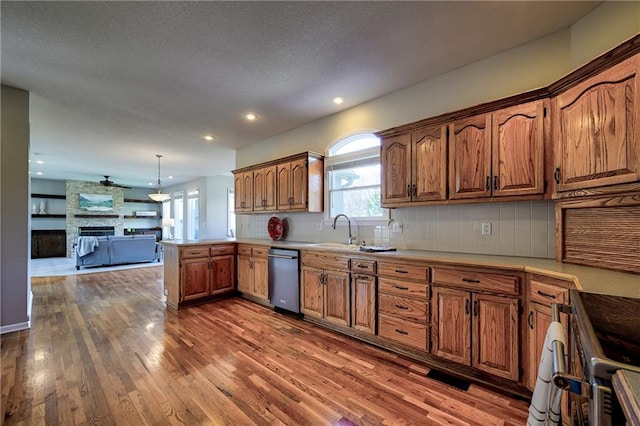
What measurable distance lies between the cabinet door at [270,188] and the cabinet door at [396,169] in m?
2.09

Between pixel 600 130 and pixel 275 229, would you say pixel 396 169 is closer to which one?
pixel 600 130

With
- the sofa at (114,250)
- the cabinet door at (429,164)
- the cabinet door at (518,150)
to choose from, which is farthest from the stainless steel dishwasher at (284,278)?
the sofa at (114,250)

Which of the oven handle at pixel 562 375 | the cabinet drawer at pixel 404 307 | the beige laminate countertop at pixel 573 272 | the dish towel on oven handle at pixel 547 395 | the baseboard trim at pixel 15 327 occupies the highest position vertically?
the beige laminate countertop at pixel 573 272

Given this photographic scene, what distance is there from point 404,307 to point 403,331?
0.23 m

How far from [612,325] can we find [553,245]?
5.07ft

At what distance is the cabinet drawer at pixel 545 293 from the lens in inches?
66.4

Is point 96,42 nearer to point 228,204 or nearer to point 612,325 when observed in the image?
point 612,325

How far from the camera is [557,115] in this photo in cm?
205

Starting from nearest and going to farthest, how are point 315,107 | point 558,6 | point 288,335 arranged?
point 558,6 < point 288,335 < point 315,107

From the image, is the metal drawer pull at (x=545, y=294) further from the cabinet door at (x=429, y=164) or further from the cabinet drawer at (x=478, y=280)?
the cabinet door at (x=429, y=164)

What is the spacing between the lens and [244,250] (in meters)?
4.54

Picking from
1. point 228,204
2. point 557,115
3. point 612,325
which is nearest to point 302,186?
point 557,115

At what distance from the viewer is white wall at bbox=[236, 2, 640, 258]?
2.06 metres

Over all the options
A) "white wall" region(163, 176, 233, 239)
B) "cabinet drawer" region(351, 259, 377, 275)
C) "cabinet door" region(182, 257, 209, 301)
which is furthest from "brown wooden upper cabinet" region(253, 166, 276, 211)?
"white wall" region(163, 176, 233, 239)
